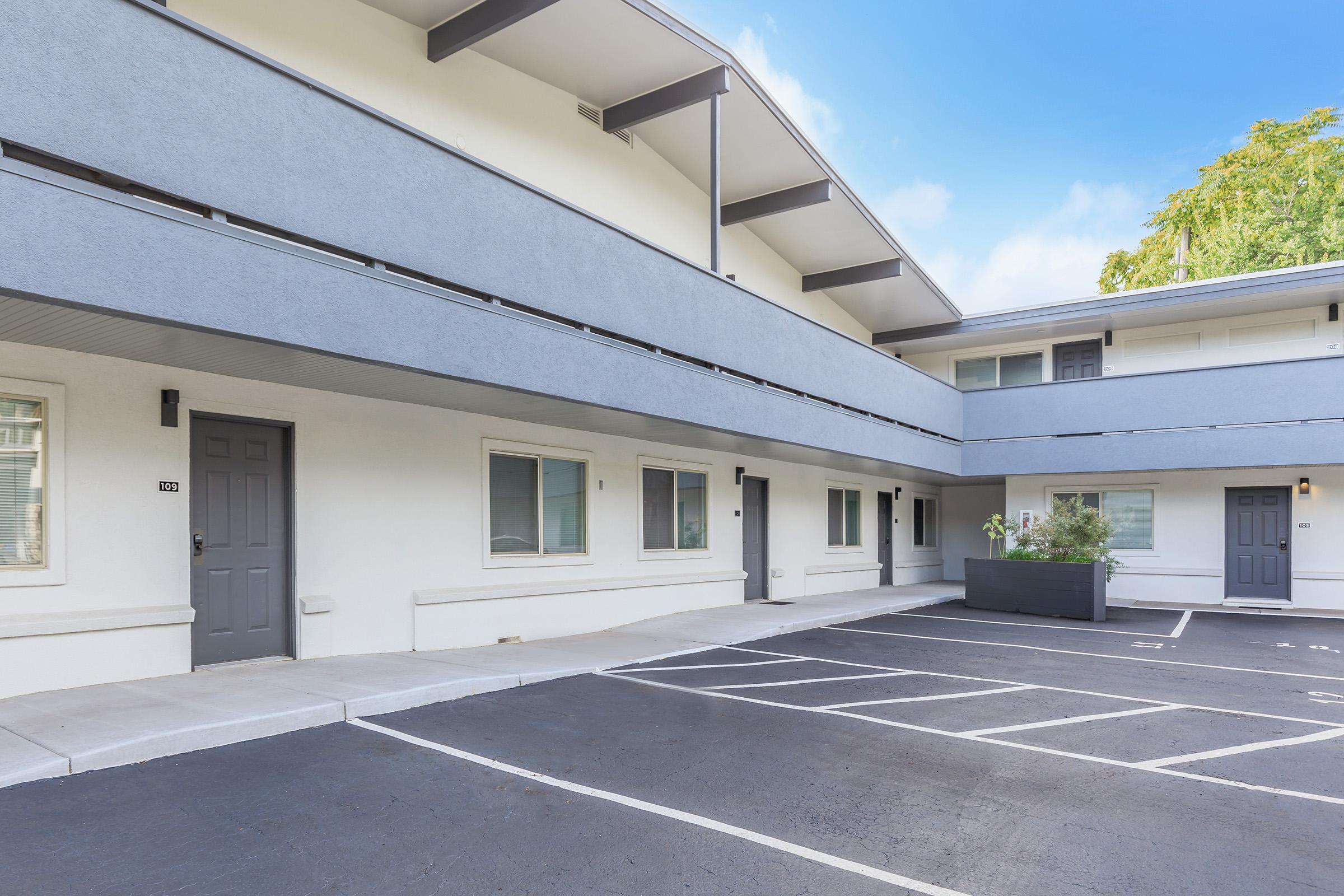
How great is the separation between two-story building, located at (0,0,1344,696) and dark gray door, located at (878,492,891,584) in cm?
260

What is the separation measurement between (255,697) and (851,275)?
1417 cm

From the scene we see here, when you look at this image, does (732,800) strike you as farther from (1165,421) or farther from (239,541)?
(1165,421)

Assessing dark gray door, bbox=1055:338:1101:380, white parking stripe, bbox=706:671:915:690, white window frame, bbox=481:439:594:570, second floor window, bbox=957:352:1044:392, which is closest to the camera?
white parking stripe, bbox=706:671:915:690

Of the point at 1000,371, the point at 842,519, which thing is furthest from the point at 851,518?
the point at 1000,371

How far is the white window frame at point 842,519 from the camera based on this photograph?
695 inches

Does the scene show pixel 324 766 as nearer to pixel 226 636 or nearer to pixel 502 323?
pixel 226 636

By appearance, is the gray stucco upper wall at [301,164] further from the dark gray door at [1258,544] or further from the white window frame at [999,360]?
the dark gray door at [1258,544]

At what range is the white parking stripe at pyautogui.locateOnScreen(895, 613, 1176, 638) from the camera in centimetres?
1286

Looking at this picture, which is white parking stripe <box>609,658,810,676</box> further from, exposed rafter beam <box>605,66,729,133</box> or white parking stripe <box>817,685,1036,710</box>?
exposed rafter beam <box>605,66,729,133</box>

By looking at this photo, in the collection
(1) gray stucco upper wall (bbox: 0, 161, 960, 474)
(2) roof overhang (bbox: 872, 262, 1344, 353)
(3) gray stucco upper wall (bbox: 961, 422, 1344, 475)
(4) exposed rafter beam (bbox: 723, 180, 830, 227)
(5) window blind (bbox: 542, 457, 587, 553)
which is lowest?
(5) window blind (bbox: 542, 457, 587, 553)

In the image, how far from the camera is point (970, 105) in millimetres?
74062

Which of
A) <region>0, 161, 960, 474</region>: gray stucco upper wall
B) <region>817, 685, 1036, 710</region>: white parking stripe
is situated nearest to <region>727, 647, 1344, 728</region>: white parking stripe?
<region>817, 685, 1036, 710</region>: white parking stripe

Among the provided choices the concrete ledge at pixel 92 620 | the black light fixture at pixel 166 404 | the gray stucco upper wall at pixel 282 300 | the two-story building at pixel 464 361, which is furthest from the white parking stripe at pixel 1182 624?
the black light fixture at pixel 166 404

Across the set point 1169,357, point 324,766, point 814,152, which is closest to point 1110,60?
point 1169,357
